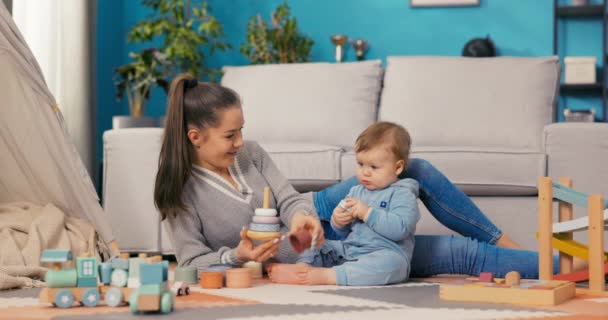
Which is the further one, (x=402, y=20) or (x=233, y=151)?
(x=402, y=20)

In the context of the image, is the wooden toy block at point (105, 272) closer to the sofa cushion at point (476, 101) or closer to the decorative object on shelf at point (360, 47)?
the sofa cushion at point (476, 101)

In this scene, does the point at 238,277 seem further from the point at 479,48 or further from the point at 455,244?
the point at 479,48

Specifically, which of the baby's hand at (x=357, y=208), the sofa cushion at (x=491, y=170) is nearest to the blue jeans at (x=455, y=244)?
the baby's hand at (x=357, y=208)

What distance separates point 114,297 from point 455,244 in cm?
98

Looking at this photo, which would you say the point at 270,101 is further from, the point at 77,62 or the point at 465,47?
the point at 465,47

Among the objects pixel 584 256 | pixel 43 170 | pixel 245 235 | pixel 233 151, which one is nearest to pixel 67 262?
pixel 245 235

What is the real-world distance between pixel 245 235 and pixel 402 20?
3470 millimetres

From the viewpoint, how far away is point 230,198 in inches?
91.9

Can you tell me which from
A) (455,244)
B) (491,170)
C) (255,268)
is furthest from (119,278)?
(491,170)

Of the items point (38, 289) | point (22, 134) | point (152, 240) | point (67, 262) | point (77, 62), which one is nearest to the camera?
point (67, 262)

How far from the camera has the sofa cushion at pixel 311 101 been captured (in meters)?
3.66

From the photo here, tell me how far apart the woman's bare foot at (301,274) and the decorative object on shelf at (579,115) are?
113 inches

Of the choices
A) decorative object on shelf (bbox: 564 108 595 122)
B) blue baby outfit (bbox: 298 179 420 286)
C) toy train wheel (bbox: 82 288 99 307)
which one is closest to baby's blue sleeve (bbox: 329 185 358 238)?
blue baby outfit (bbox: 298 179 420 286)

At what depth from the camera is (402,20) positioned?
5.37 m
